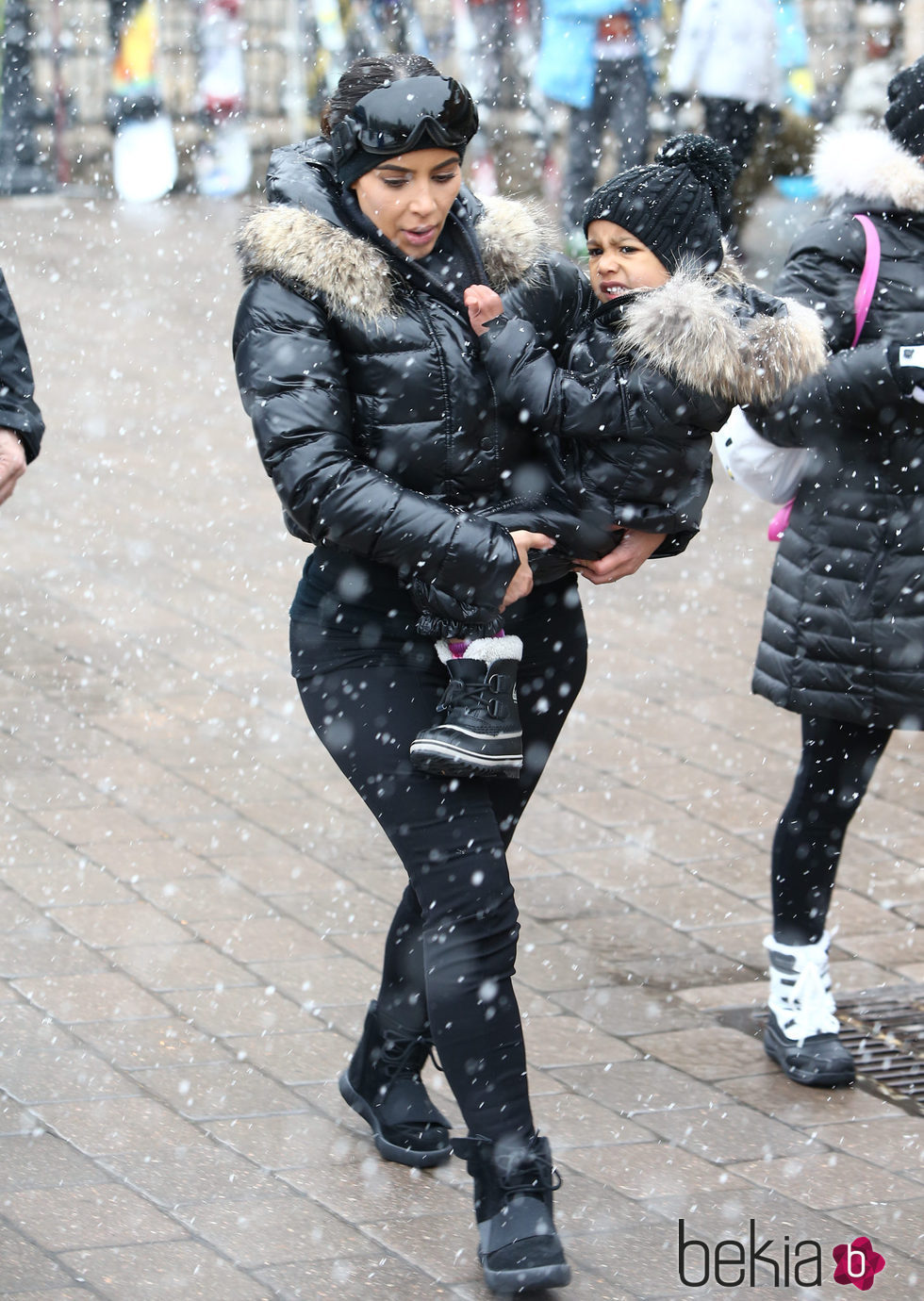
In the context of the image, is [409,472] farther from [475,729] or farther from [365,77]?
[365,77]

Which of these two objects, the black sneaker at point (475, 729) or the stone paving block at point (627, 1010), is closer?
the black sneaker at point (475, 729)

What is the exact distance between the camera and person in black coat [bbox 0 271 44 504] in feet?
14.9

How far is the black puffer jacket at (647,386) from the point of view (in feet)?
11.7

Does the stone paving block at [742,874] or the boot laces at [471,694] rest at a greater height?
the boot laces at [471,694]

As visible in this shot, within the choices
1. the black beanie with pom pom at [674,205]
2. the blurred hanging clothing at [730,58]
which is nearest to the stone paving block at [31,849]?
the black beanie with pom pom at [674,205]

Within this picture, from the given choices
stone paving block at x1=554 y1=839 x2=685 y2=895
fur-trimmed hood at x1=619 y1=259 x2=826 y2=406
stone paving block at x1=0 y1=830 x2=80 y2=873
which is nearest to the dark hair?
fur-trimmed hood at x1=619 y1=259 x2=826 y2=406

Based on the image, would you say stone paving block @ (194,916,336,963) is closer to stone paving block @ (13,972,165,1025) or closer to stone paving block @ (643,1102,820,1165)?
stone paving block @ (13,972,165,1025)

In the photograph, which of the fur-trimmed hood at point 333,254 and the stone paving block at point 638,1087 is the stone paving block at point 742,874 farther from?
the fur-trimmed hood at point 333,254

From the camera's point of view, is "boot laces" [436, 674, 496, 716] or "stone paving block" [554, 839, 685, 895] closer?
"boot laces" [436, 674, 496, 716]

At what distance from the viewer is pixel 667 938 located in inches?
212

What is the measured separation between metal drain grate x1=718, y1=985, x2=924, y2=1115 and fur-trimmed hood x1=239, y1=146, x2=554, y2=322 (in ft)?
6.99

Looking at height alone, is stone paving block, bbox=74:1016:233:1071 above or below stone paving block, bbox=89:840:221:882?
above

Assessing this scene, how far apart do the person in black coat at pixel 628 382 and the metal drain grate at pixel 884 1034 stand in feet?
5.17

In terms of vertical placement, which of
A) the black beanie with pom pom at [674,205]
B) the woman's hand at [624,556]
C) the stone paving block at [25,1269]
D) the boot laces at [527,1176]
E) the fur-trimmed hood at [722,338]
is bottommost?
the stone paving block at [25,1269]
